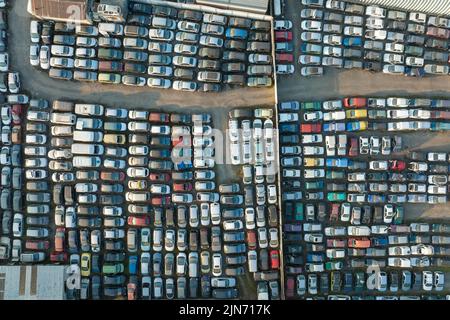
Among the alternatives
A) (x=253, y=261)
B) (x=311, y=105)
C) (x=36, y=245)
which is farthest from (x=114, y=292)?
(x=311, y=105)

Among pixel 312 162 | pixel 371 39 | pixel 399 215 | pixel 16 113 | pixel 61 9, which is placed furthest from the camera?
pixel 371 39

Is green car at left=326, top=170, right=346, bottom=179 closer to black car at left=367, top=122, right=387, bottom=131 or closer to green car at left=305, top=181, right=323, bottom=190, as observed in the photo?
green car at left=305, top=181, right=323, bottom=190

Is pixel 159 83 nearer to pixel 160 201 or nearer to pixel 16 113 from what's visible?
pixel 160 201

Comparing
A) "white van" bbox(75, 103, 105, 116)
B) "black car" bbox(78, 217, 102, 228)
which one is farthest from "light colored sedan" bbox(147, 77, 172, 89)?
"black car" bbox(78, 217, 102, 228)

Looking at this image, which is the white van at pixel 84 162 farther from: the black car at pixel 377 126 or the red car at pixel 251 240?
the black car at pixel 377 126

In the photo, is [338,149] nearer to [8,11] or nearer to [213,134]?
[213,134]

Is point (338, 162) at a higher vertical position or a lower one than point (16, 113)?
lower

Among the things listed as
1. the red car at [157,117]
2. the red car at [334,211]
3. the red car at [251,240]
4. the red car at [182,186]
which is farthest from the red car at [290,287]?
the red car at [157,117]
